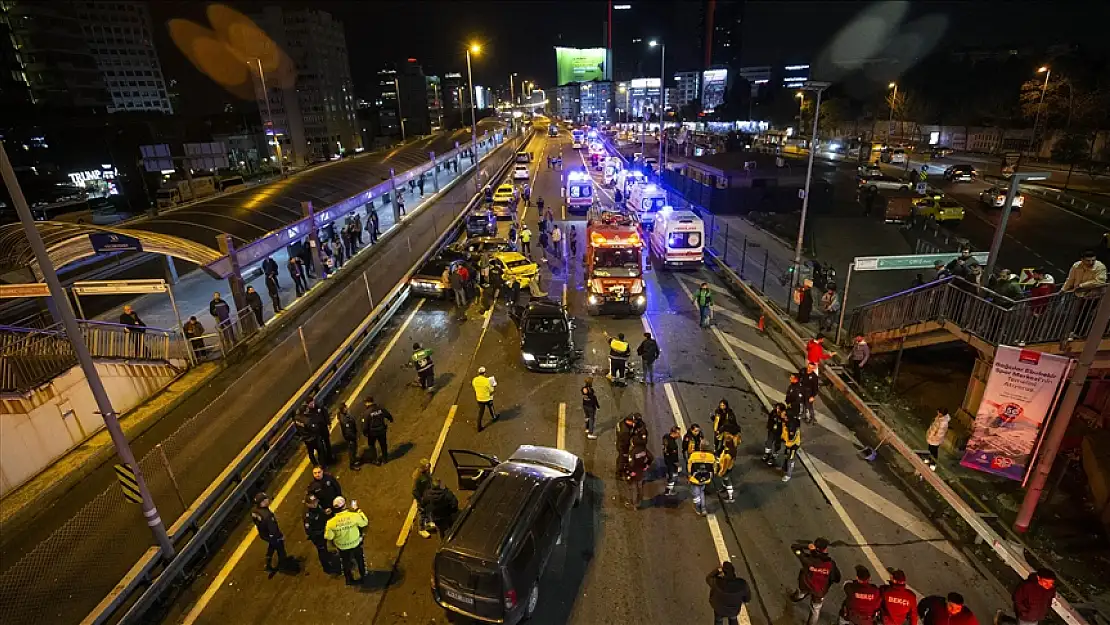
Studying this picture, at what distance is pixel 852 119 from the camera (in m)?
112

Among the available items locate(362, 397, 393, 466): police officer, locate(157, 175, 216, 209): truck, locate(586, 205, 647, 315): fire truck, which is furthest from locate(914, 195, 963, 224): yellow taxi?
locate(157, 175, 216, 209): truck

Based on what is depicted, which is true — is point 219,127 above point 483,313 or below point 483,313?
above

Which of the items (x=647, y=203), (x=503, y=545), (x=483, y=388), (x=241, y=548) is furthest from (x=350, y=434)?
(x=647, y=203)

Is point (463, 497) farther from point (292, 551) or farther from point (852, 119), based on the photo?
point (852, 119)

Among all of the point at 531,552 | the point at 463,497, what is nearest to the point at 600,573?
the point at 531,552

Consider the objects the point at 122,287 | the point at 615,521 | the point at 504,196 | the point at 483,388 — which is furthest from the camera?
the point at 504,196

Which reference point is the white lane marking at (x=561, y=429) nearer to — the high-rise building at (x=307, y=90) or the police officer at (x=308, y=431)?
the police officer at (x=308, y=431)

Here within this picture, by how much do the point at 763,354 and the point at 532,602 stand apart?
465 inches

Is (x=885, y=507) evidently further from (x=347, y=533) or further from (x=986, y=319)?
(x=347, y=533)

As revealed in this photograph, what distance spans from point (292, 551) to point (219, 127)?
3855 inches

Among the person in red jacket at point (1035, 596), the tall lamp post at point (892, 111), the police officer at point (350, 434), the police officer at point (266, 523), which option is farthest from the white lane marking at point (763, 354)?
the tall lamp post at point (892, 111)

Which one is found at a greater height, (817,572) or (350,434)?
(817,572)

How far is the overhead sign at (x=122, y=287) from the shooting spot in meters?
14.5

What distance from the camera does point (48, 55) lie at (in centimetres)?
7569
